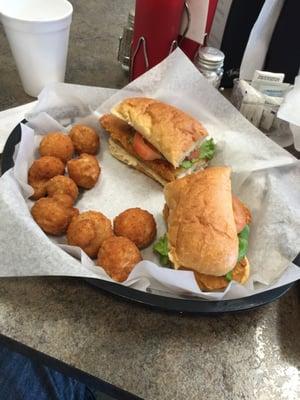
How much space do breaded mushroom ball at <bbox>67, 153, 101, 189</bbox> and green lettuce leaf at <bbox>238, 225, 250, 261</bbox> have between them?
0.37 meters

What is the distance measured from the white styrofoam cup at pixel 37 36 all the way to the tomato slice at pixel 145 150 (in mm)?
316

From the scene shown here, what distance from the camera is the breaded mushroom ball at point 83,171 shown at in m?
0.96

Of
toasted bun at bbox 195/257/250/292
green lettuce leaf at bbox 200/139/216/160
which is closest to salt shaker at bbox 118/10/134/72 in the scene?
green lettuce leaf at bbox 200/139/216/160

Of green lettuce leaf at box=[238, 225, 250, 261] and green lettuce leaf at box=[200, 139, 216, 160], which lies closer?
green lettuce leaf at box=[238, 225, 250, 261]

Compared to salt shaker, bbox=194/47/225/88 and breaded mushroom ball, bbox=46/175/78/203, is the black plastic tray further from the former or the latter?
salt shaker, bbox=194/47/225/88

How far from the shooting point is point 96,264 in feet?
2.57

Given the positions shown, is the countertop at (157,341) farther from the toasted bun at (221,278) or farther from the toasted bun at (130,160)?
the toasted bun at (130,160)

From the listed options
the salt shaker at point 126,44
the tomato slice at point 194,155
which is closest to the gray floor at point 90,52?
the salt shaker at point 126,44

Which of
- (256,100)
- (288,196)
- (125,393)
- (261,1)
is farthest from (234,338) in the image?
(261,1)

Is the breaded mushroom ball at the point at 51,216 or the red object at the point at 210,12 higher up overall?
the red object at the point at 210,12

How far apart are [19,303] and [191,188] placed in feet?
1.33

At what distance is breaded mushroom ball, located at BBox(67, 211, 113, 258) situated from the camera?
0.79 m

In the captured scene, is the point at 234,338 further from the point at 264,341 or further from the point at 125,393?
the point at 125,393

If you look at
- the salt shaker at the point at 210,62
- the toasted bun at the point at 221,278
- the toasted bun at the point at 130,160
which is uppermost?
the salt shaker at the point at 210,62
